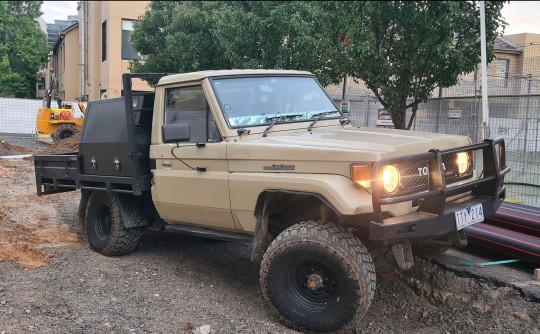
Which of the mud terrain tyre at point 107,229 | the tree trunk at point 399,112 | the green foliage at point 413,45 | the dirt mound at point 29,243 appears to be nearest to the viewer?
the dirt mound at point 29,243

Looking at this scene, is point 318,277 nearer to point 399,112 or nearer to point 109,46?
point 399,112

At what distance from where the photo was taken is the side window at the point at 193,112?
190 inches

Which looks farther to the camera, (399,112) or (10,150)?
(10,150)

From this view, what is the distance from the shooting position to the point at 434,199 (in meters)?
3.86

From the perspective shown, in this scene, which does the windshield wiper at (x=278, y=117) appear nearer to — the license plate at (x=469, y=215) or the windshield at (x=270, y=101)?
the windshield at (x=270, y=101)

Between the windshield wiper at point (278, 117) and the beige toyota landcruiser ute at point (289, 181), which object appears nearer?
the beige toyota landcruiser ute at point (289, 181)

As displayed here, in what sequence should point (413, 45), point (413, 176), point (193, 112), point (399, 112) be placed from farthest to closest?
point (399, 112) → point (413, 45) → point (193, 112) → point (413, 176)

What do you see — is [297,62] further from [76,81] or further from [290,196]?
[76,81]

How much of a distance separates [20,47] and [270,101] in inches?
1441

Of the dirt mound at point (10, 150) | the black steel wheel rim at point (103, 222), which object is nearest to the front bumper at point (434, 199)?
the black steel wheel rim at point (103, 222)

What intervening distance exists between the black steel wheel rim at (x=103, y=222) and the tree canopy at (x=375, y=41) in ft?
14.5

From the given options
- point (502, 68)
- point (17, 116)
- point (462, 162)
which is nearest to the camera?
point (462, 162)

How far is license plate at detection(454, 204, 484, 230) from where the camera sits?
3990mm

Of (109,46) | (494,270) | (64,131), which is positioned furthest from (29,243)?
(109,46)
